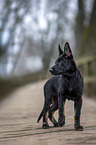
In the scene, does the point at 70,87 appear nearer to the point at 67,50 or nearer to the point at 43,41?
the point at 67,50

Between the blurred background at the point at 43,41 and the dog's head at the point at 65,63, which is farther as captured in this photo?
the blurred background at the point at 43,41

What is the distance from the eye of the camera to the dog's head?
190 centimetres

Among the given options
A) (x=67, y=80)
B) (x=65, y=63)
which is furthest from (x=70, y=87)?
(x=65, y=63)

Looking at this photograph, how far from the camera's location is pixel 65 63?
1917 mm

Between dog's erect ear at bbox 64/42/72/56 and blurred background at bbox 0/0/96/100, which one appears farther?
blurred background at bbox 0/0/96/100

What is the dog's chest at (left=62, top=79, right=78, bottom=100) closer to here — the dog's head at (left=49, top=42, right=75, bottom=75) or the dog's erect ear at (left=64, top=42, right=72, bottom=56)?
the dog's head at (left=49, top=42, right=75, bottom=75)

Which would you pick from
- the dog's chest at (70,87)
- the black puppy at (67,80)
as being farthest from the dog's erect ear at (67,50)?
the dog's chest at (70,87)

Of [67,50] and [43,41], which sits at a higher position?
[43,41]

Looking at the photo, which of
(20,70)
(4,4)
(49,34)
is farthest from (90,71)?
(20,70)

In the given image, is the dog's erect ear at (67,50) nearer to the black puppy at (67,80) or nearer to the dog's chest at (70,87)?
the black puppy at (67,80)

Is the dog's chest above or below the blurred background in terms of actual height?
below

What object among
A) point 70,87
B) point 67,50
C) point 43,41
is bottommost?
point 70,87

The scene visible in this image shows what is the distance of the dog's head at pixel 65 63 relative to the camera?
190 cm

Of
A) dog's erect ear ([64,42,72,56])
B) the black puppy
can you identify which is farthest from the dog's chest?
dog's erect ear ([64,42,72,56])
